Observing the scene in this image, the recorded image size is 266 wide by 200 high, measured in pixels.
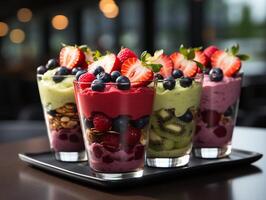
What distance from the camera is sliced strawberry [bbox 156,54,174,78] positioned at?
1.31 metres

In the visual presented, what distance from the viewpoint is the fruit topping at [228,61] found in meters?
1.44

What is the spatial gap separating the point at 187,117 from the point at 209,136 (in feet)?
0.58

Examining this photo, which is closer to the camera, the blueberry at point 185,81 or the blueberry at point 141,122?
the blueberry at point 141,122

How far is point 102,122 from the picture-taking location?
3.76ft

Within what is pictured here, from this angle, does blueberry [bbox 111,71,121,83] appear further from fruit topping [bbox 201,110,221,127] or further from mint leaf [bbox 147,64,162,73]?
fruit topping [bbox 201,110,221,127]

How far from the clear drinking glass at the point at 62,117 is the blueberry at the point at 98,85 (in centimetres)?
23

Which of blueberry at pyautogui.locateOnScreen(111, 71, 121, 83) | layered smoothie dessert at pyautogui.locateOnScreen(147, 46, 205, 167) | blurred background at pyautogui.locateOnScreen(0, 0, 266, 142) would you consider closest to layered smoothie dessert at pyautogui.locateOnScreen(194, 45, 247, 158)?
layered smoothie dessert at pyautogui.locateOnScreen(147, 46, 205, 167)

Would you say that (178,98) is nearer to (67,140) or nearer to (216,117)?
(216,117)

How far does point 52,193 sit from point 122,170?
A: 161 mm

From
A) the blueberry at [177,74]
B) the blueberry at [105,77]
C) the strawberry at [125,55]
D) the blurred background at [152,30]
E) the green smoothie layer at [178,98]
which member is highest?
the strawberry at [125,55]

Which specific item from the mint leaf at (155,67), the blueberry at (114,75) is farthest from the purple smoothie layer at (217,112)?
the blueberry at (114,75)

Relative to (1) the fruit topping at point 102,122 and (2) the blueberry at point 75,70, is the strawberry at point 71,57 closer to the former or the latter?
(2) the blueberry at point 75,70

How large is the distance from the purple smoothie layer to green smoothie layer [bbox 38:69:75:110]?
335 millimetres

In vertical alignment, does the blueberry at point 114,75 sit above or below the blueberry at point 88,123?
above
